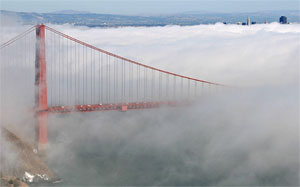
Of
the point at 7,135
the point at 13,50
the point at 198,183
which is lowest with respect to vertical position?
the point at 198,183

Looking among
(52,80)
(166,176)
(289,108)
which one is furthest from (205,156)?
(52,80)

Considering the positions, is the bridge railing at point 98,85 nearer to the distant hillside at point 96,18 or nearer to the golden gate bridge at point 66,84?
the golden gate bridge at point 66,84

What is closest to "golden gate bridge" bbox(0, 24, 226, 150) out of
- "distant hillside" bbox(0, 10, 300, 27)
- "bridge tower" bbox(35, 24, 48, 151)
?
"bridge tower" bbox(35, 24, 48, 151)

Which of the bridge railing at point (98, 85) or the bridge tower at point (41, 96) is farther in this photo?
the bridge railing at point (98, 85)

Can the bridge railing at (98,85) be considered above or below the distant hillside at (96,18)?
below

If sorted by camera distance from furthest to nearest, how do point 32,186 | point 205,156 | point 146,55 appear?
point 146,55
point 205,156
point 32,186

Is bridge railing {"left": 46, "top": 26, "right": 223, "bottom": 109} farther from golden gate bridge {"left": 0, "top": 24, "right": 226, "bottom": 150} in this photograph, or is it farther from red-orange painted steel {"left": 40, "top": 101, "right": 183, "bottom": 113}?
red-orange painted steel {"left": 40, "top": 101, "right": 183, "bottom": 113}

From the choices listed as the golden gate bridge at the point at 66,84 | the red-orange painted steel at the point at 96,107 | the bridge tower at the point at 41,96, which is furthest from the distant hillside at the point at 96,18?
the red-orange painted steel at the point at 96,107

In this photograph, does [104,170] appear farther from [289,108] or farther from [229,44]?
[229,44]

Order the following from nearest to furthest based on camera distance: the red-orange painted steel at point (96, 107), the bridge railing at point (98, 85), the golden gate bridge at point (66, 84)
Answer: the red-orange painted steel at point (96, 107) < the golden gate bridge at point (66, 84) < the bridge railing at point (98, 85)
